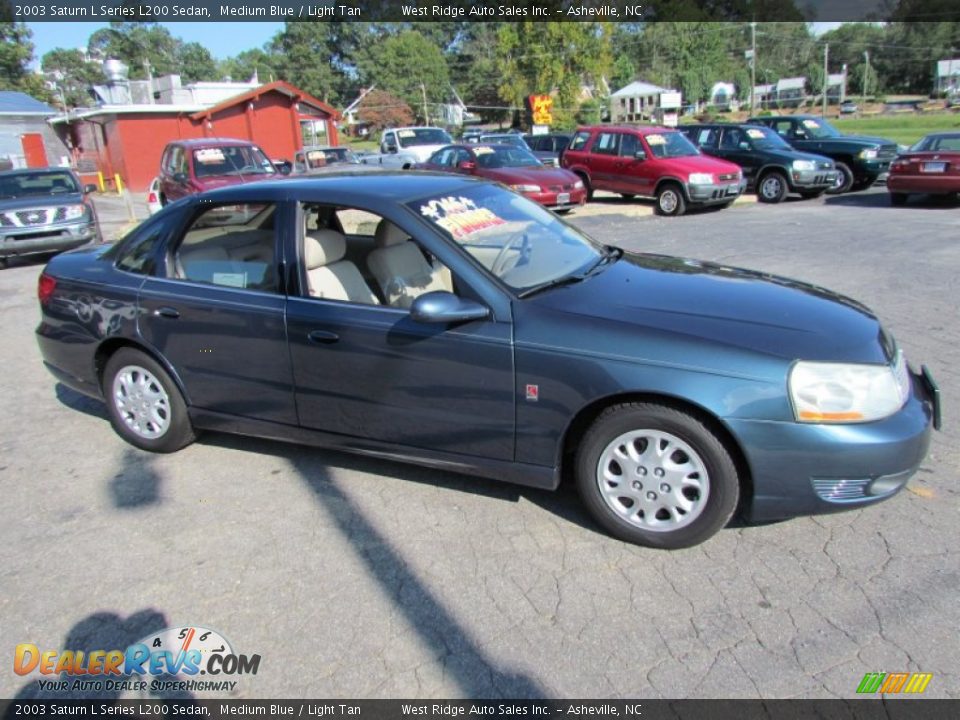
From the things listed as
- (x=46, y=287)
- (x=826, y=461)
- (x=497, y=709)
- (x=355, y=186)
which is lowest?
(x=497, y=709)

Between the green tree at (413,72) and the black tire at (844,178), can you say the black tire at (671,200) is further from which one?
the green tree at (413,72)

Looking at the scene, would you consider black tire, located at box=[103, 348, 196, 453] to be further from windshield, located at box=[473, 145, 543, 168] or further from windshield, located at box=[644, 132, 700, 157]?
windshield, located at box=[644, 132, 700, 157]

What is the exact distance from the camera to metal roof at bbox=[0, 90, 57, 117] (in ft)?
116

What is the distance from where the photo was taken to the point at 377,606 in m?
2.91

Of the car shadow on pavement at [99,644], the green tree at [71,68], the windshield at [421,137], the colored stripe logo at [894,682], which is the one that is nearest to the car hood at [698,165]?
the windshield at [421,137]

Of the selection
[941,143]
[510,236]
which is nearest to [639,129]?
[941,143]

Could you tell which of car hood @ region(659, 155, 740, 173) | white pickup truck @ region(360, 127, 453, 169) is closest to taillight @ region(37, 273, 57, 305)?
car hood @ region(659, 155, 740, 173)

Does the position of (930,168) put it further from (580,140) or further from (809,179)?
(580,140)

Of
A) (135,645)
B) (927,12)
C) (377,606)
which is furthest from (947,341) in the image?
(927,12)

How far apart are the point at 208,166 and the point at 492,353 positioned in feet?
40.2

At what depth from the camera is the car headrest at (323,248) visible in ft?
12.6

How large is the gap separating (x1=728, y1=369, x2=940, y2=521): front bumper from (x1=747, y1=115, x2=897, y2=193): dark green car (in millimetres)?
15910

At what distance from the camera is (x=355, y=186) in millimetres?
3869

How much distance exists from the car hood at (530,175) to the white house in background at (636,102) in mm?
39777
